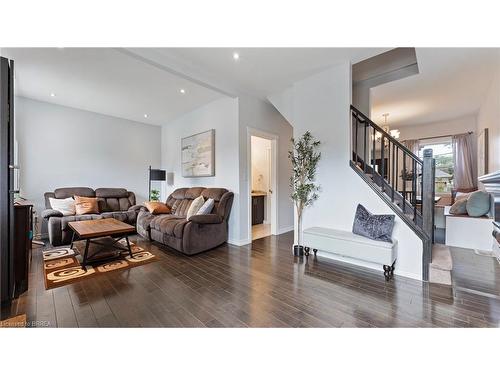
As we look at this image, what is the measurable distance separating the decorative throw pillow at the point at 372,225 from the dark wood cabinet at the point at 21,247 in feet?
11.9

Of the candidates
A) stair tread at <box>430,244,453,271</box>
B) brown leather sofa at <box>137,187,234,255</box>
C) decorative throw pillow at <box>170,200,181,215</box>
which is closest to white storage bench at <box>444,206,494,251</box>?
stair tread at <box>430,244,453,271</box>

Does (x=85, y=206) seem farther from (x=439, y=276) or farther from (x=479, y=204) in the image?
(x=479, y=204)

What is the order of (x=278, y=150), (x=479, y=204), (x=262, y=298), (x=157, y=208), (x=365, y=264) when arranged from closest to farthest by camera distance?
1. (x=262, y=298)
2. (x=365, y=264)
3. (x=479, y=204)
4. (x=157, y=208)
5. (x=278, y=150)

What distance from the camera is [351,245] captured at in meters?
2.53

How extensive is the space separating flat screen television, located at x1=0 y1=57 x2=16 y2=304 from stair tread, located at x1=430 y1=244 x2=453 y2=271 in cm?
411

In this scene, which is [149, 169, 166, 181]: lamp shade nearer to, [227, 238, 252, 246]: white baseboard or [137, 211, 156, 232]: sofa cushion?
[137, 211, 156, 232]: sofa cushion

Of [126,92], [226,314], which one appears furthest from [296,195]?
[126,92]

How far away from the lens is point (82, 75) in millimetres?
3107

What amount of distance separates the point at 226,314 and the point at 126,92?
13.2ft

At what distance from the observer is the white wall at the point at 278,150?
12.6 feet

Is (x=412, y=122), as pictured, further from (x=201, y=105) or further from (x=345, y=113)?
(x=201, y=105)

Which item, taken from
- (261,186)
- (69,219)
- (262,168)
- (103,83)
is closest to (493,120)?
(262,168)

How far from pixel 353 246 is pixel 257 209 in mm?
3248

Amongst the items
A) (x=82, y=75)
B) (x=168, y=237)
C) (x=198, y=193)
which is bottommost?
(x=168, y=237)
